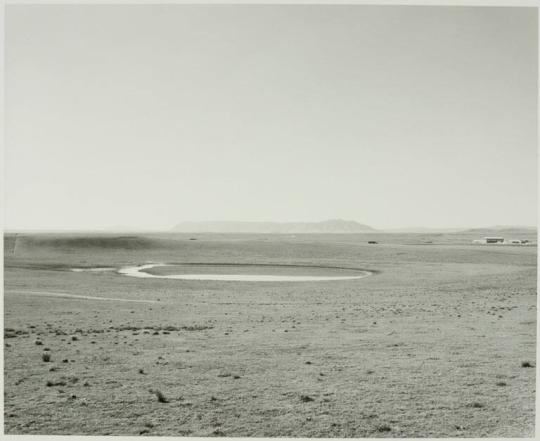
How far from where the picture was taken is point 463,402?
12.5 meters

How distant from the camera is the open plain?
11742 millimetres

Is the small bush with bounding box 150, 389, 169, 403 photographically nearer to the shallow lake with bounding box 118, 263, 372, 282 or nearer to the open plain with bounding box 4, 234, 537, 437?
the open plain with bounding box 4, 234, 537, 437

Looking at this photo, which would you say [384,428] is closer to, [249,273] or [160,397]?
[160,397]

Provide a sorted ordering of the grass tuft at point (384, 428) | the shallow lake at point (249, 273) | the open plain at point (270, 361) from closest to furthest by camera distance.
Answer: the grass tuft at point (384, 428) → the open plain at point (270, 361) → the shallow lake at point (249, 273)

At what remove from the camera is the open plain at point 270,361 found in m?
11.7

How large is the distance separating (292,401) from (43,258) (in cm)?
4278

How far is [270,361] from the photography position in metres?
15.0

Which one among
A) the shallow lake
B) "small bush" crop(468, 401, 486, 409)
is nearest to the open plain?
"small bush" crop(468, 401, 486, 409)

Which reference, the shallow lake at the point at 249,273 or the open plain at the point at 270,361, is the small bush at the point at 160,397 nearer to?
the open plain at the point at 270,361

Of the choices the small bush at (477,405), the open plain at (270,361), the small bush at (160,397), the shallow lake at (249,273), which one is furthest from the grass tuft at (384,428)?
the shallow lake at (249,273)

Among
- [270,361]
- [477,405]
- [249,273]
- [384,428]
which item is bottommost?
[384,428]

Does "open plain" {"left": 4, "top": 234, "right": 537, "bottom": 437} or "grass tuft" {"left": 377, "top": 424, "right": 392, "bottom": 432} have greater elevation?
"open plain" {"left": 4, "top": 234, "right": 537, "bottom": 437}

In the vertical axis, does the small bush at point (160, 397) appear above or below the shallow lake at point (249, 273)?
below

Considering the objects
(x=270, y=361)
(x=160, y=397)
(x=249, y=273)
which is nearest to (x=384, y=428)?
(x=270, y=361)
